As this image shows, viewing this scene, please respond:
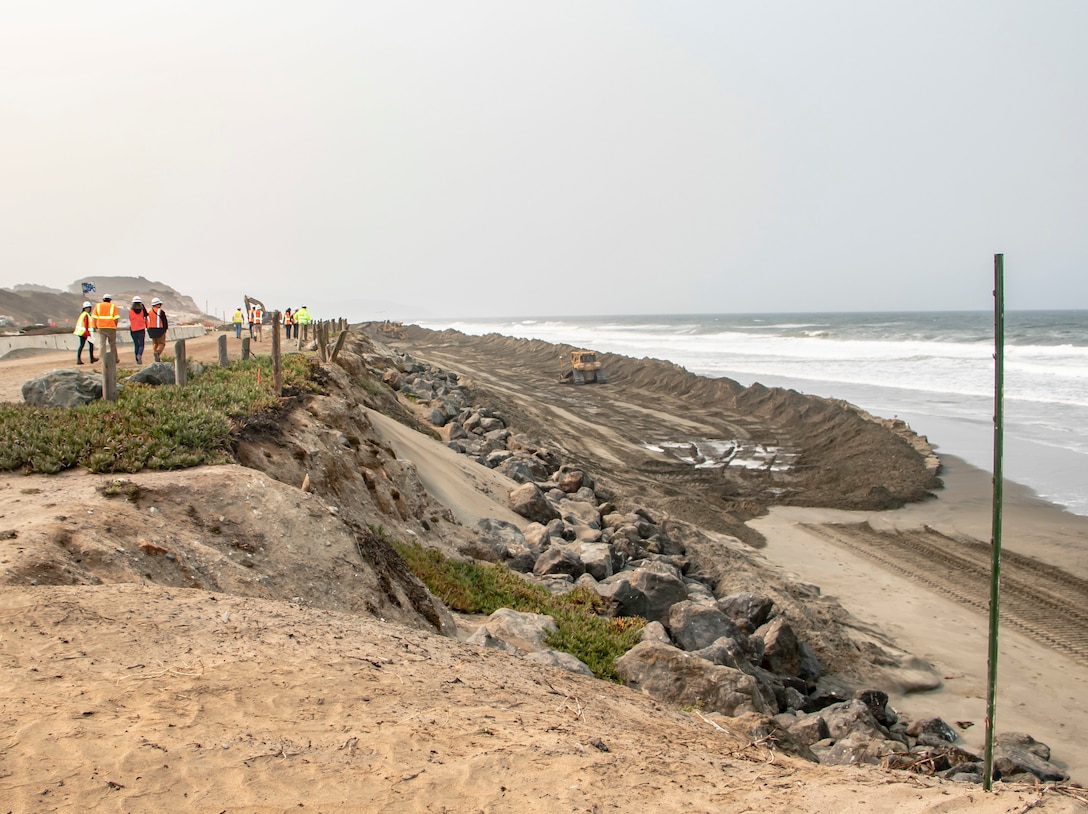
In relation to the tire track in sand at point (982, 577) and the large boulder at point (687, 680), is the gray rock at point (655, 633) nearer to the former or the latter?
the large boulder at point (687, 680)

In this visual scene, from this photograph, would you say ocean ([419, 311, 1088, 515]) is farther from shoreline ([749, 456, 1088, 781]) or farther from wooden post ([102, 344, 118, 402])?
wooden post ([102, 344, 118, 402])

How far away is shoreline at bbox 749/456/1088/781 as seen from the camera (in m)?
7.99

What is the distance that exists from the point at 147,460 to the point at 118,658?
3.47 metres

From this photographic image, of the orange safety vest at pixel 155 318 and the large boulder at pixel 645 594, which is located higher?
the orange safety vest at pixel 155 318

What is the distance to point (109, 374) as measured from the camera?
9.08 metres

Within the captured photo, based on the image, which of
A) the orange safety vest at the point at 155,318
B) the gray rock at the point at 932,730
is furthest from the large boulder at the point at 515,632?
the orange safety vest at the point at 155,318

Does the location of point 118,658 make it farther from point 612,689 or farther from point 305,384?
point 305,384

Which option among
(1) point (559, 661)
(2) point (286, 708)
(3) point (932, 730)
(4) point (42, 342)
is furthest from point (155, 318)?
(3) point (932, 730)

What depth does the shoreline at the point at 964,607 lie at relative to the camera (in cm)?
799

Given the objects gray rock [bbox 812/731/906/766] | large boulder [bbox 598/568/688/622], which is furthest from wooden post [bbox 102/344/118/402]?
gray rock [bbox 812/731/906/766]

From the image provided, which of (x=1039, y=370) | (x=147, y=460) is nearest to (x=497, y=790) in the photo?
(x=147, y=460)

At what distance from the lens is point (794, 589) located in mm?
11383

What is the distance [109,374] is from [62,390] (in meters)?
0.56

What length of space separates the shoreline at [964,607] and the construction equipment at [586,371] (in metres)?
20.9
